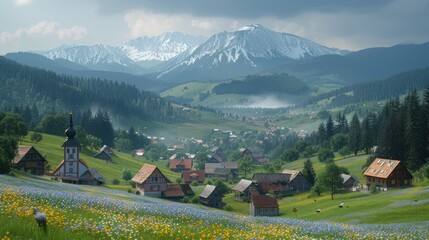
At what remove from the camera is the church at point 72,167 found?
3738 inches

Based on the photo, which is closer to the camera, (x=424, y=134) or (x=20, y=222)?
(x=20, y=222)

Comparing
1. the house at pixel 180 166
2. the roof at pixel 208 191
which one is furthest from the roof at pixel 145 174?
the house at pixel 180 166

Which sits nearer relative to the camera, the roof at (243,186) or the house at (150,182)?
the house at (150,182)

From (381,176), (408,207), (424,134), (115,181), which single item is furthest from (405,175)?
(115,181)

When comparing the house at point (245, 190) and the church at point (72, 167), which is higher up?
the church at point (72, 167)

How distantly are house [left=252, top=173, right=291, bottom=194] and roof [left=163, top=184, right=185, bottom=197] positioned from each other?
26.2 m

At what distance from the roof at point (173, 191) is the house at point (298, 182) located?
33.8m

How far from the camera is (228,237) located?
1750 centimetres

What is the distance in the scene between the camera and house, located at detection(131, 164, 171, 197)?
9931cm

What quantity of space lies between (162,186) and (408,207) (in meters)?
53.4

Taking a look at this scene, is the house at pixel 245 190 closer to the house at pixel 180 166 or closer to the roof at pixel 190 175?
the roof at pixel 190 175

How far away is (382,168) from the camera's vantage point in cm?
9738

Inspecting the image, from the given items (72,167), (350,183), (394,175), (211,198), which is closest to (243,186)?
(211,198)

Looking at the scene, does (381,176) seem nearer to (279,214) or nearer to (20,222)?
(279,214)
